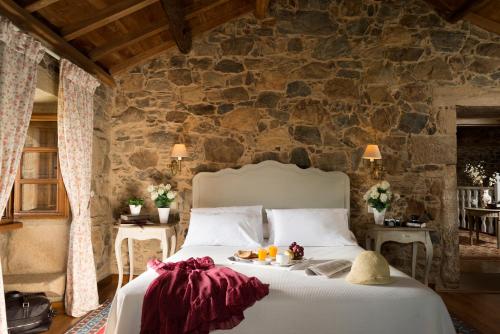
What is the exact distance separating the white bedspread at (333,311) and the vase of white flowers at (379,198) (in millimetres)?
2201

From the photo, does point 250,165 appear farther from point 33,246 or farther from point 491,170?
point 491,170

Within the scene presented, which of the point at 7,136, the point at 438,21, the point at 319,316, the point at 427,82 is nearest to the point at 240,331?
the point at 319,316

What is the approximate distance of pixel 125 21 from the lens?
429cm

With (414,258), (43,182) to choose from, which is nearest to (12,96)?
(43,182)

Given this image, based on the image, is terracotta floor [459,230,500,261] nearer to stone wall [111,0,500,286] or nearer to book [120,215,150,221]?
stone wall [111,0,500,286]

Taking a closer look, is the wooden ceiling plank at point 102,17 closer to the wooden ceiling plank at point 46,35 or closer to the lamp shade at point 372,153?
the wooden ceiling plank at point 46,35

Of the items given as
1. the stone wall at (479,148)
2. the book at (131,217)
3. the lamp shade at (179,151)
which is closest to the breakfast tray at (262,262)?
the book at (131,217)

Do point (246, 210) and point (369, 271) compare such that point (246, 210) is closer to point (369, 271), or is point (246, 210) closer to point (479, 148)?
point (369, 271)

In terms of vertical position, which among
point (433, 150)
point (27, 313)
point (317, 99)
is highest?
point (317, 99)

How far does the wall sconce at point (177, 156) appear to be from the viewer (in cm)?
490

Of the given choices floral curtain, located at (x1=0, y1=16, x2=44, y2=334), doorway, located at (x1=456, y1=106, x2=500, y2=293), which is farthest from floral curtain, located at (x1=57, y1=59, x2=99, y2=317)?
doorway, located at (x1=456, y1=106, x2=500, y2=293)

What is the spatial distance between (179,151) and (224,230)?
47.5 inches

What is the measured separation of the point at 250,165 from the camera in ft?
16.6

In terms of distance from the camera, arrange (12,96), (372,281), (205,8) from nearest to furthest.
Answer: (372,281), (12,96), (205,8)
